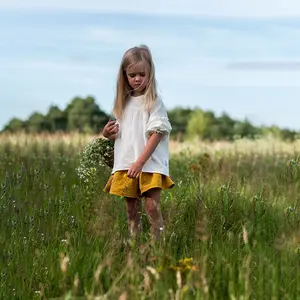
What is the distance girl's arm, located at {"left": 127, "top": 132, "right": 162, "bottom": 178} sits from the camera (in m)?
5.15

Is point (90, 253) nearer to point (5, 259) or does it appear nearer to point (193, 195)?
point (5, 259)

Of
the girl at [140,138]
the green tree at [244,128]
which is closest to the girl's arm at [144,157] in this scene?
the girl at [140,138]

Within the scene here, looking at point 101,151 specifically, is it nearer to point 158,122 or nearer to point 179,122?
point 158,122

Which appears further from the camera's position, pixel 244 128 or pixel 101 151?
pixel 244 128

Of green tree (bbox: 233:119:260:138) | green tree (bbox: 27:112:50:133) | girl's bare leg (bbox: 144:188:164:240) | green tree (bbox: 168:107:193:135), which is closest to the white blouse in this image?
girl's bare leg (bbox: 144:188:164:240)

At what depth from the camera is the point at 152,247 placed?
4637mm

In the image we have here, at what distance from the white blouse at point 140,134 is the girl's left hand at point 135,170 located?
91mm

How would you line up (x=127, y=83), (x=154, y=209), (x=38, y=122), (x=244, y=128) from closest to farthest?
(x=154, y=209) → (x=127, y=83) → (x=38, y=122) → (x=244, y=128)

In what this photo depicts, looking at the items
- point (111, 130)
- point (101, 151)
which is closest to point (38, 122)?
point (101, 151)

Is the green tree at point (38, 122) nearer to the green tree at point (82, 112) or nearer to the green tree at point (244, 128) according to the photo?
the green tree at point (82, 112)

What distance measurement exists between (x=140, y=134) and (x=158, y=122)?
0.64 ft

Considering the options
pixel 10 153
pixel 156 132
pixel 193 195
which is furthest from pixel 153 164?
pixel 10 153

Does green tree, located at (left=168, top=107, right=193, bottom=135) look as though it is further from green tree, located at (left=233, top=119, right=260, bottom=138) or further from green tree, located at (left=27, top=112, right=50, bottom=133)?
green tree, located at (left=27, top=112, right=50, bottom=133)

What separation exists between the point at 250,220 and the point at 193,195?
75 centimetres
